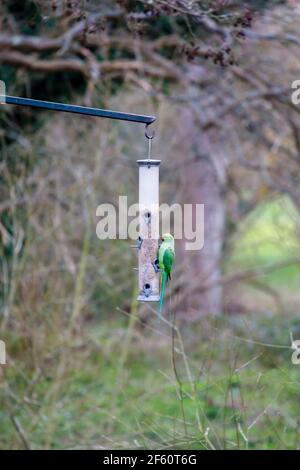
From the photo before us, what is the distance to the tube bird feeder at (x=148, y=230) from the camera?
3920mm

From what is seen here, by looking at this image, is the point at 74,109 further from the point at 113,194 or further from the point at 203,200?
the point at 203,200

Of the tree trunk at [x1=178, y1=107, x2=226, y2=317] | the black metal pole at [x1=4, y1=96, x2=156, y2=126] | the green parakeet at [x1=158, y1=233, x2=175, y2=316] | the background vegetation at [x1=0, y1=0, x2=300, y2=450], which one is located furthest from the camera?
the tree trunk at [x1=178, y1=107, x2=226, y2=317]

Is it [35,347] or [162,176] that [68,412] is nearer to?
[35,347]

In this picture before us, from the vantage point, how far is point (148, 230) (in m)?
4.10

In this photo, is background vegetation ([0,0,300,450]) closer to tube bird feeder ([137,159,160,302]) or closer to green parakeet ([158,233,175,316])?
tube bird feeder ([137,159,160,302])

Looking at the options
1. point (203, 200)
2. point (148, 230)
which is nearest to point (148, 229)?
point (148, 230)

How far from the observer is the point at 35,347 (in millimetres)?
7227

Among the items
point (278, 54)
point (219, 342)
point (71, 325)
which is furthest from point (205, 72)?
point (71, 325)

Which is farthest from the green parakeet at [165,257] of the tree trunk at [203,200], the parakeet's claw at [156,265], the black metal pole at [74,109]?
the tree trunk at [203,200]

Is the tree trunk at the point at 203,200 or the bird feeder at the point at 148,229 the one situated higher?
the tree trunk at the point at 203,200

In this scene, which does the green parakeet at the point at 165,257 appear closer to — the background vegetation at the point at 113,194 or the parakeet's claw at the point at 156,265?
the parakeet's claw at the point at 156,265

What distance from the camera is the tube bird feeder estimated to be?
3.92 metres

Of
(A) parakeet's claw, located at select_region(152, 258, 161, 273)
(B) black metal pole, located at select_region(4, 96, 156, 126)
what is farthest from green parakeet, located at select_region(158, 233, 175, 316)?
(B) black metal pole, located at select_region(4, 96, 156, 126)
